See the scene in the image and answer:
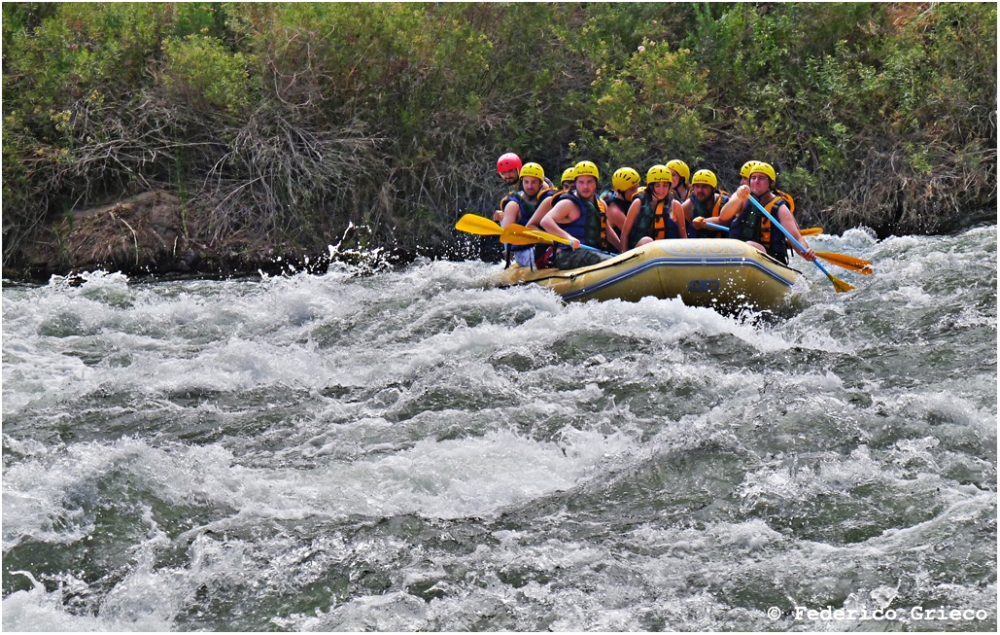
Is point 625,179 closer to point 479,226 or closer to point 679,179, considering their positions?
point 679,179

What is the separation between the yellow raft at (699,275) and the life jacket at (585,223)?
3.11 ft

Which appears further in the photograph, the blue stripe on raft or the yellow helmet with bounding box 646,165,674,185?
the yellow helmet with bounding box 646,165,674,185

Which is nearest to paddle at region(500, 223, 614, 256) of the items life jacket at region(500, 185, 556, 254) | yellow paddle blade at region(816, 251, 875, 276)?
life jacket at region(500, 185, 556, 254)

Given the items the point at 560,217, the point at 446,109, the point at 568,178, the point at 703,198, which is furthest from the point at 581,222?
the point at 446,109

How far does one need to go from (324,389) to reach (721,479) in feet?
8.17

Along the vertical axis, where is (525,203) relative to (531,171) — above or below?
below

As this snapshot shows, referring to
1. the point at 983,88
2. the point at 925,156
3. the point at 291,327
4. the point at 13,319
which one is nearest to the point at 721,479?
the point at 291,327

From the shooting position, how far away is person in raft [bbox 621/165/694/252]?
857 cm

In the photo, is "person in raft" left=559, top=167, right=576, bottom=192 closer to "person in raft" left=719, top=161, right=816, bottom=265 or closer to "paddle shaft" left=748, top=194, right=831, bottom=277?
"person in raft" left=719, top=161, right=816, bottom=265

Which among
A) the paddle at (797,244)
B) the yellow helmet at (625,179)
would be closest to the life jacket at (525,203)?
the yellow helmet at (625,179)

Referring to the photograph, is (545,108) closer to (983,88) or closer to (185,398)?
(983,88)

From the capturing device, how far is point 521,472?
4.79m

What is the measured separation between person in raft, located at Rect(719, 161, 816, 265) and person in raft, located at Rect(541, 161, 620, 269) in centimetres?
95

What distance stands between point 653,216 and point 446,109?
4010 mm
